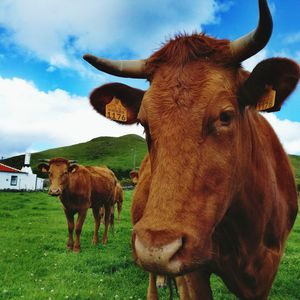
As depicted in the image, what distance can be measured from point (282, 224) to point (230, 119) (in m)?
1.92

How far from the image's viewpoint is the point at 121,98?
4.36 metres

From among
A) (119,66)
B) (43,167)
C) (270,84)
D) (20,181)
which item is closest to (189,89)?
(270,84)

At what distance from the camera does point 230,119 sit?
3156 millimetres

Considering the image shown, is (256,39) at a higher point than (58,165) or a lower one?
higher

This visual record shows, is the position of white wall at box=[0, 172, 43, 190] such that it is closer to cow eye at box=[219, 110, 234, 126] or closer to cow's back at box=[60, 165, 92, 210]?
cow's back at box=[60, 165, 92, 210]

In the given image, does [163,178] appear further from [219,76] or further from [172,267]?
[219,76]

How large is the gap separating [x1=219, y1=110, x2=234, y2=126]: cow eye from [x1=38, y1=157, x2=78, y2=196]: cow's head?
11.0 meters

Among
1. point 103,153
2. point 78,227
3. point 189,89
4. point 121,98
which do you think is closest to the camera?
point 189,89

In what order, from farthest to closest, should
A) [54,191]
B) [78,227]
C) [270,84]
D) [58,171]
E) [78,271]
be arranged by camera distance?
[58,171] → [54,191] → [78,227] → [78,271] → [270,84]

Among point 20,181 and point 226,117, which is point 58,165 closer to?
point 226,117

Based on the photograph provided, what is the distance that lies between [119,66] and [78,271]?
7.00 m

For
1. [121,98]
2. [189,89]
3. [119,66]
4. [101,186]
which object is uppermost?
[119,66]

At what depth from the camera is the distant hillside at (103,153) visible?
113 meters

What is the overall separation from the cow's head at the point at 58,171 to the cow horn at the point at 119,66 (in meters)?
10.1
